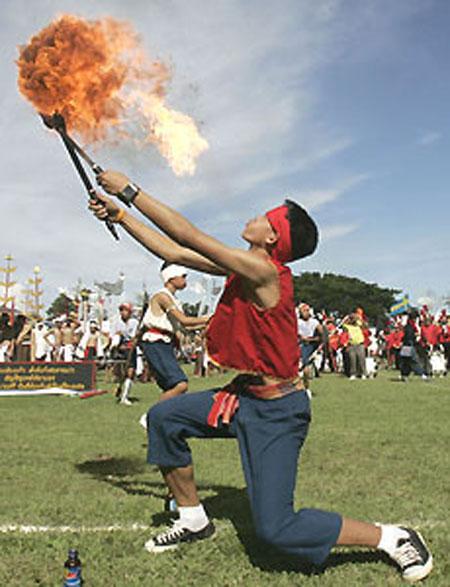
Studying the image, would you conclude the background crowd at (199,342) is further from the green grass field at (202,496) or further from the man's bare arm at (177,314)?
the man's bare arm at (177,314)

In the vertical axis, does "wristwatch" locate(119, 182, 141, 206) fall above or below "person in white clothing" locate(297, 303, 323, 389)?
above

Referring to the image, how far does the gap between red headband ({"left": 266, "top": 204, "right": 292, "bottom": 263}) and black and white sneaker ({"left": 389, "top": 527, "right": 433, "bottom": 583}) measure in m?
1.89

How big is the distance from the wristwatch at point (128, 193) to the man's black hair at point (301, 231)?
1.00 metres

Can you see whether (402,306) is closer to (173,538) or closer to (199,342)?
(199,342)

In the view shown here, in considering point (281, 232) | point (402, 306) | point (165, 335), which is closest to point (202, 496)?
point (165, 335)

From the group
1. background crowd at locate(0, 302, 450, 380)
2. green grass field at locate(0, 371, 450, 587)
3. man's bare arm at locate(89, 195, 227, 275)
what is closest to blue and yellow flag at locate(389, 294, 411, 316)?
background crowd at locate(0, 302, 450, 380)

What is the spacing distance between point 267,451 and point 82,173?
217 centimetres

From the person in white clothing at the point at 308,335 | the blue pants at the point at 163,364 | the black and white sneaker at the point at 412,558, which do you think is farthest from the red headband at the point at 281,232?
the person in white clothing at the point at 308,335

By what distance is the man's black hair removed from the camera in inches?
164

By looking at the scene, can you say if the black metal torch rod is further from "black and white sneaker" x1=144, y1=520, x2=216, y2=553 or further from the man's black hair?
"black and white sneaker" x1=144, y1=520, x2=216, y2=553

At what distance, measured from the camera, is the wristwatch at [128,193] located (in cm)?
391

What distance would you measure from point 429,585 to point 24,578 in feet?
7.62

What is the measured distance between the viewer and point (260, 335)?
4012 mm

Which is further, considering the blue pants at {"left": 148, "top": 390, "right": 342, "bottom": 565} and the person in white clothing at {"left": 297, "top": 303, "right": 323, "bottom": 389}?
the person in white clothing at {"left": 297, "top": 303, "right": 323, "bottom": 389}
